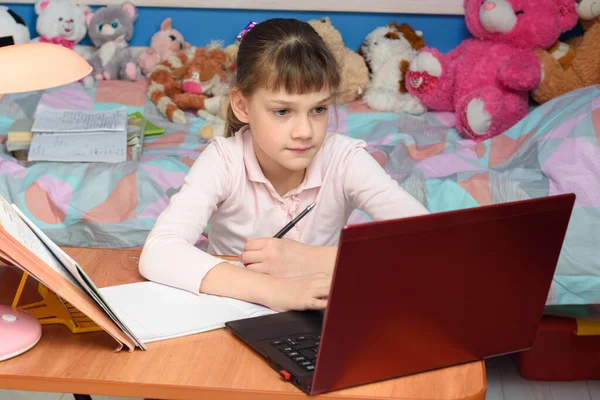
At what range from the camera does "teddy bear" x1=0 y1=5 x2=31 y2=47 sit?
2875 millimetres

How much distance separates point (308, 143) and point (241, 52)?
23cm

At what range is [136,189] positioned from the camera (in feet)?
7.24

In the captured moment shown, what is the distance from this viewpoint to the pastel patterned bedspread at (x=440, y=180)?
190 centimetres

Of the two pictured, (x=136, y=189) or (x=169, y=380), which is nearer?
(x=169, y=380)

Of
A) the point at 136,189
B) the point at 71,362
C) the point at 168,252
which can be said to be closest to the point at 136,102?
the point at 136,189

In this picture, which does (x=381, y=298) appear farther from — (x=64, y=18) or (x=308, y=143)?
(x=64, y=18)

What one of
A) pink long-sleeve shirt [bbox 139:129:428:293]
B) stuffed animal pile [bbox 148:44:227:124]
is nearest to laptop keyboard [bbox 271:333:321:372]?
pink long-sleeve shirt [bbox 139:129:428:293]

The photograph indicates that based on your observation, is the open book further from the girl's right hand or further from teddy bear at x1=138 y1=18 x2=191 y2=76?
teddy bear at x1=138 y1=18 x2=191 y2=76

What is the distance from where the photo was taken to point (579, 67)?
2586 millimetres

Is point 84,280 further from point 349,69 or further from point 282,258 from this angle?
point 349,69

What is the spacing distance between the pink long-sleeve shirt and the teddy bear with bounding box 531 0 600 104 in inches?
52.3

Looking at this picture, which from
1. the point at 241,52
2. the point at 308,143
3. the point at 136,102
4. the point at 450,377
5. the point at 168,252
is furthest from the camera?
the point at 136,102

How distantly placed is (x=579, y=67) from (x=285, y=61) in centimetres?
159

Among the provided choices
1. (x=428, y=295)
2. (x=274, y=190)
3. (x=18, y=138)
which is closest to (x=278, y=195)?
(x=274, y=190)
